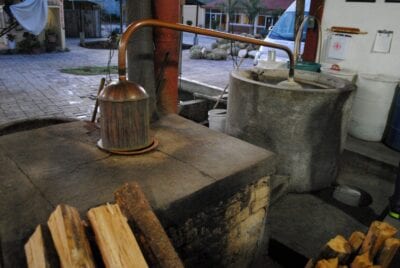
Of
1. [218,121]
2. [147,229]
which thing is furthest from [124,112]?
[218,121]

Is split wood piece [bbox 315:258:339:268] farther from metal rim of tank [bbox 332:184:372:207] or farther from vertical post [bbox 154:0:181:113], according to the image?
vertical post [bbox 154:0:181:113]

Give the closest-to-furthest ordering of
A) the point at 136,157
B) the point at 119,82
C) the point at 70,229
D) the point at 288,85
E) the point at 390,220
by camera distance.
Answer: the point at 70,229
the point at 119,82
the point at 136,157
the point at 390,220
the point at 288,85

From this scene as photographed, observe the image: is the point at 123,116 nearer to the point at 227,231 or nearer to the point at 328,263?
the point at 227,231

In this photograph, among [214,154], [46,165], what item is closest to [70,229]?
[46,165]

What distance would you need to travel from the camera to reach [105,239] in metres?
1.72

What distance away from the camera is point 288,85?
13.6ft

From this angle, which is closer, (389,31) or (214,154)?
(214,154)

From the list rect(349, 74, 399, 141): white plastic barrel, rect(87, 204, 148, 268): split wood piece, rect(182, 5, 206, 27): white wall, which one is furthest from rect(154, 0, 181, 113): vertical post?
rect(182, 5, 206, 27): white wall

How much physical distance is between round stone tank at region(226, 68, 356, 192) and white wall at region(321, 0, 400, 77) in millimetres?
1651

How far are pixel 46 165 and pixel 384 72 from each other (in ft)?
18.8

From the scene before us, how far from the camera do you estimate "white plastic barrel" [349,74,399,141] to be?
5.48 meters

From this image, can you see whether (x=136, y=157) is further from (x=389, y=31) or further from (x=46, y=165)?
(x=389, y=31)

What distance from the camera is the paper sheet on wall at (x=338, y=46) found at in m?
6.18

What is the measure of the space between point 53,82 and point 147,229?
10.2m
